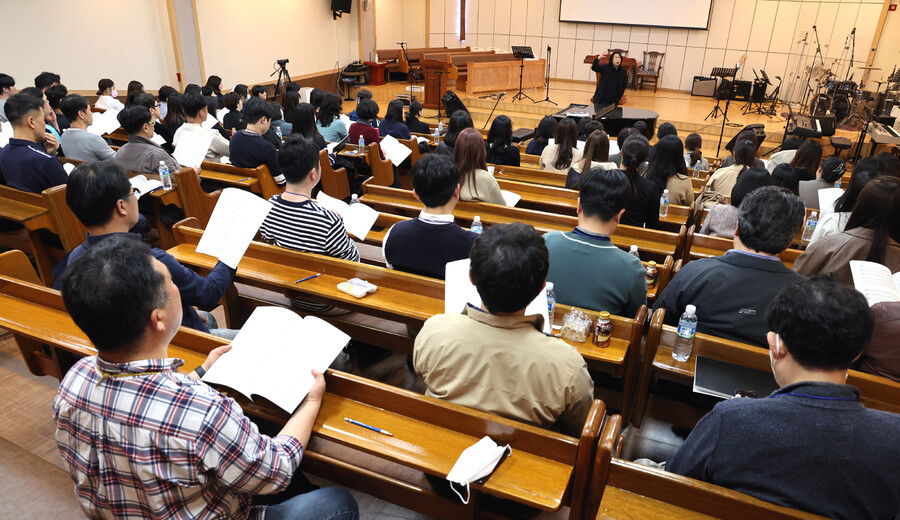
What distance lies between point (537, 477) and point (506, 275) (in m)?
0.55

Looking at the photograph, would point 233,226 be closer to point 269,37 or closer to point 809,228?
point 809,228

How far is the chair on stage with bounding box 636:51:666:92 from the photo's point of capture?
1260 centimetres

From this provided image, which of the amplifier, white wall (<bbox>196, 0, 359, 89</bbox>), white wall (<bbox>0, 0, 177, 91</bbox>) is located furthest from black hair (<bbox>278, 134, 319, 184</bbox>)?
the amplifier

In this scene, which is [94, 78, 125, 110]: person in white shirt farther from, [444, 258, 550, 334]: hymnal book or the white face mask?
the white face mask

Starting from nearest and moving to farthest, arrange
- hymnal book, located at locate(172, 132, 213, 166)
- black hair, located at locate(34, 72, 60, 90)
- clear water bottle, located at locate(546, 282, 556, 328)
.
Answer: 1. clear water bottle, located at locate(546, 282, 556, 328)
2. hymnal book, located at locate(172, 132, 213, 166)
3. black hair, located at locate(34, 72, 60, 90)

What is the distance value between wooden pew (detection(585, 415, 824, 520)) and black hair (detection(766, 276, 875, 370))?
0.38m

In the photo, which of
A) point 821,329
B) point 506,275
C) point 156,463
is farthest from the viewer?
point 506,275

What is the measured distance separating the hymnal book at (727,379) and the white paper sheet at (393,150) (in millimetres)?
3675

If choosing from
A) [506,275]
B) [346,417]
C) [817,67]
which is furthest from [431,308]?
[817,67]

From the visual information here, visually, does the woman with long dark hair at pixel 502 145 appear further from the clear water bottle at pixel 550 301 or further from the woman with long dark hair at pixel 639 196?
the clear water bottle at pixel 550 301

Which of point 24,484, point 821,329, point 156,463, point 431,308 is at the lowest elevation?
point 24,484

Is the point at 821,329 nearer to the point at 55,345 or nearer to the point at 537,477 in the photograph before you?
the point at 537,477

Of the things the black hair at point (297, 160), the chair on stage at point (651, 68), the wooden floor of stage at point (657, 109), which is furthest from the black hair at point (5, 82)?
the chair on stage at point (651, 68)

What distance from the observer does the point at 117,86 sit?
8.35 meters
